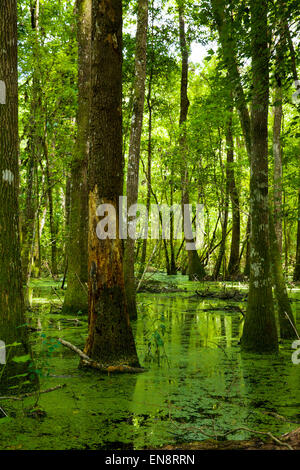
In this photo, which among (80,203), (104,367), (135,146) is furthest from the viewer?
(80,203)

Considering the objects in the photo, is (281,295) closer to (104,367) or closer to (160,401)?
(104,367)

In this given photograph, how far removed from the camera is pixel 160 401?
4.04 metres

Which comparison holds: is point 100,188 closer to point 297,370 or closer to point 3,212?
point 3,212

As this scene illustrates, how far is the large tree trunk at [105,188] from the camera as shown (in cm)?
482

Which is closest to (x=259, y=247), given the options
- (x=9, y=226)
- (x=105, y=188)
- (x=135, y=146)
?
(x=105, y=188)

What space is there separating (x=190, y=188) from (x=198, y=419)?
15.4m

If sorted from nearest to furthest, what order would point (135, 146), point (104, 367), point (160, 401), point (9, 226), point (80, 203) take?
point (9, 226) < point (160, 401) < point (104, 367) < point (135, 146) < point (80, 203)

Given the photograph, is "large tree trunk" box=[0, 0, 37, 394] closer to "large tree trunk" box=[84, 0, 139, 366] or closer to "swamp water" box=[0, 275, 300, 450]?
"swamp water" box=[0, 275, 300, 450]

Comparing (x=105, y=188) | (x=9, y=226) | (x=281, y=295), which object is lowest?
(x=281, y=295)

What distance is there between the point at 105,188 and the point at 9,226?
131 cm

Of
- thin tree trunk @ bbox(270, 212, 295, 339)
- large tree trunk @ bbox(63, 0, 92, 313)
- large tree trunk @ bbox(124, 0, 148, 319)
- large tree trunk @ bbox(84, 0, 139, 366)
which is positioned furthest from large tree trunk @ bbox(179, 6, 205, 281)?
large tree trunk @ bbox(84, 0, 139, 366)

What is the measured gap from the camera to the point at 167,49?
15.6 meters

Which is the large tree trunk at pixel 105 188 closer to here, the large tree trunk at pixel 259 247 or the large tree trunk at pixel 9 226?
the large tree trunk at pixel 9 226
